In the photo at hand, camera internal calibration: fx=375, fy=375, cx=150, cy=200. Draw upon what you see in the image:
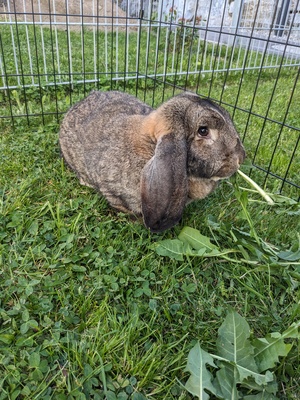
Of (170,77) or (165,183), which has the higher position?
(165,183)

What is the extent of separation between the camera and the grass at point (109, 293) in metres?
1.65

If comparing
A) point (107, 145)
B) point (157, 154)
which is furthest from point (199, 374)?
point (107, 145)

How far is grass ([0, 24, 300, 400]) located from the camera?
1646 mm

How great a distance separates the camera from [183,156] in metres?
2.24

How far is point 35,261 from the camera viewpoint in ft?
7.39

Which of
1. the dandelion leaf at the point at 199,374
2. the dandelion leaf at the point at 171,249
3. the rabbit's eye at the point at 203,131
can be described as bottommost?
the dandelion leaf at the point at 171,249

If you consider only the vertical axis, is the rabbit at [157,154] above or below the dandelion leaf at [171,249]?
above

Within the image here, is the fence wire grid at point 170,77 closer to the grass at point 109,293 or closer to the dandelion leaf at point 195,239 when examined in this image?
the grass at point 109,293

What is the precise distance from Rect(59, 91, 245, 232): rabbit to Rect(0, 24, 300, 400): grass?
194 mm

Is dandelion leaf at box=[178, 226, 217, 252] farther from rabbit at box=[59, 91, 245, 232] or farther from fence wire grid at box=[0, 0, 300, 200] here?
fence wire grid at box=[0, 0, 300, 200]

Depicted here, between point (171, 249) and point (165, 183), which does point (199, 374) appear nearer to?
point (171, 249)

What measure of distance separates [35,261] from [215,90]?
433 cm

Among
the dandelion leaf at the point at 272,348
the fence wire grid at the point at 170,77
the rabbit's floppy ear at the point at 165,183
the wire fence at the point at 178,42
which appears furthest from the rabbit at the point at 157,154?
the wire fence at the point at 178,42

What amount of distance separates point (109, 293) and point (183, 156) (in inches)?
35.3
